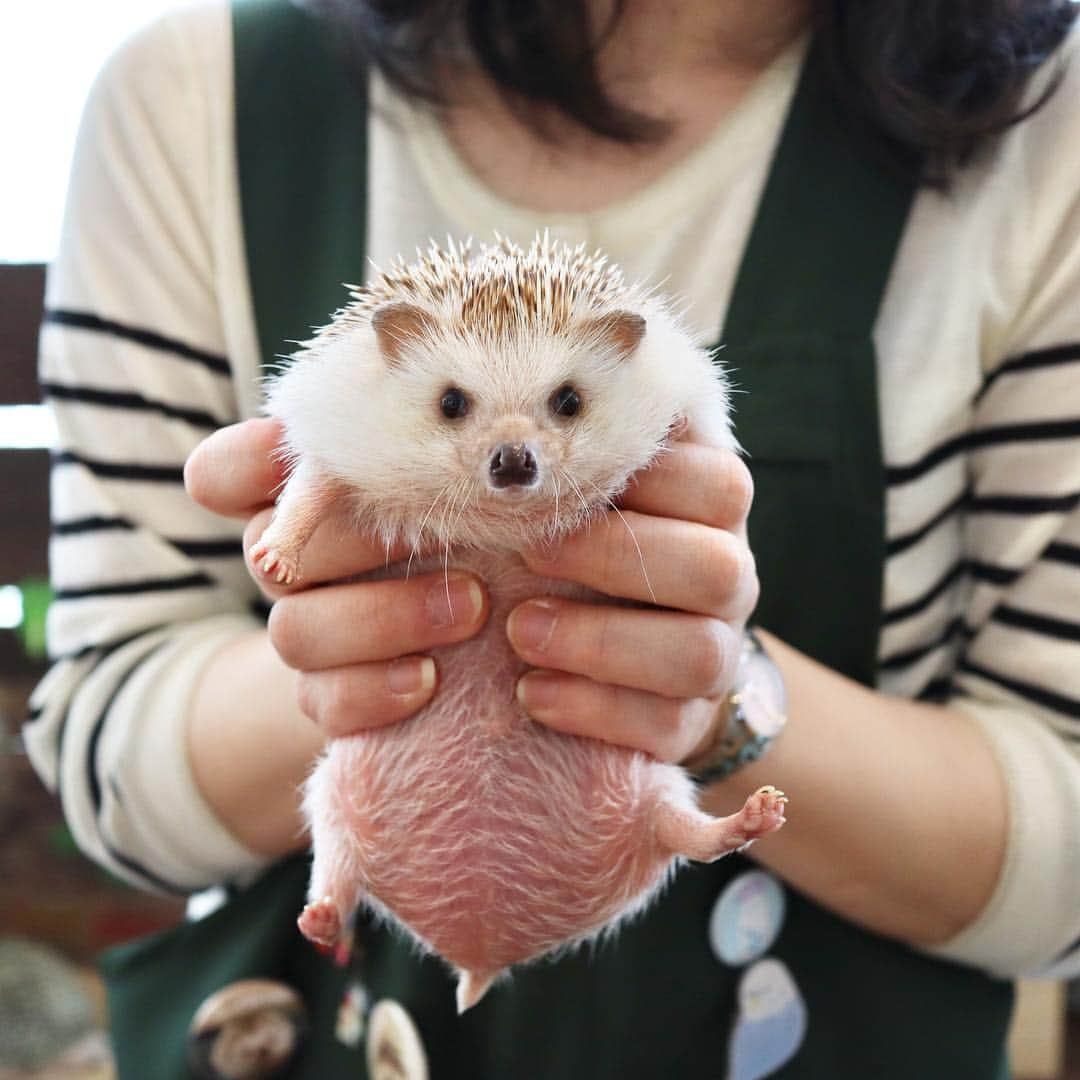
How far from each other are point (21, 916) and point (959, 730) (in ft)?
5.43

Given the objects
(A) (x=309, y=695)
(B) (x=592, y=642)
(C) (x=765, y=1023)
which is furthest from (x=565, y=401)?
(C) (x=765, y=1023)

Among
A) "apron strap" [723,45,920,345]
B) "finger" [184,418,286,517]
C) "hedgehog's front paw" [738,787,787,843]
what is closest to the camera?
"hedgehog's front paw" [738,787,787,843]

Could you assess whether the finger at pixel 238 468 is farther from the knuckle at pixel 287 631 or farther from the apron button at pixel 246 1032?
the apron button at pixel 246 1032

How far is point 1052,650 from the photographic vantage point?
0.92 m

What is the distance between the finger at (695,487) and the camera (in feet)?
2.09

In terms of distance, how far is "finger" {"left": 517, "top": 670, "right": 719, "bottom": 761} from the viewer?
0.63 m

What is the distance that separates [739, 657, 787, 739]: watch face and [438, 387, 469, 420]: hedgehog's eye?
287 millimetres

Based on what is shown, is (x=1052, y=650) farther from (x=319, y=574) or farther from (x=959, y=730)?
(x=319, y=574)

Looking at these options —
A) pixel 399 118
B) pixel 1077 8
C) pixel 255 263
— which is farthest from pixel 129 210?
pixel 1077 8

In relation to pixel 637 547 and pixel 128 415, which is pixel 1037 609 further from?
pixel 128 415

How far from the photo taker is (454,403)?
640 mm

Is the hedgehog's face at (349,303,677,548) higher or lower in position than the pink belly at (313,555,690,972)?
higher

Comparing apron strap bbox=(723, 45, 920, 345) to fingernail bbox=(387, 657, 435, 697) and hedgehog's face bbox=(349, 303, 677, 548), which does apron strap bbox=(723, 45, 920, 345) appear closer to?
hedgehog's face bbox=(349, 303, 677, 548)

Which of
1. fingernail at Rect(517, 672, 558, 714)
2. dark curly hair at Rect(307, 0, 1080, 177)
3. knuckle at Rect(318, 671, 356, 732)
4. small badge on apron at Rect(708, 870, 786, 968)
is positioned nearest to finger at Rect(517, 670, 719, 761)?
fingernail at Rect(517, 672, 558, 714)
